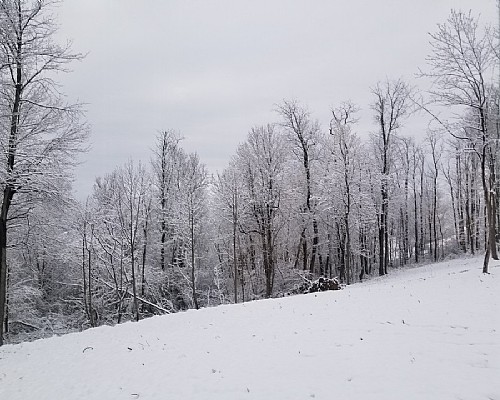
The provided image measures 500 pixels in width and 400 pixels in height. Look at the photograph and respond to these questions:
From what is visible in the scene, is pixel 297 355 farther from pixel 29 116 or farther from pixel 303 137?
pixel 303 137

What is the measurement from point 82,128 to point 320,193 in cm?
1934

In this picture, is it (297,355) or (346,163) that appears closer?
(297,355)

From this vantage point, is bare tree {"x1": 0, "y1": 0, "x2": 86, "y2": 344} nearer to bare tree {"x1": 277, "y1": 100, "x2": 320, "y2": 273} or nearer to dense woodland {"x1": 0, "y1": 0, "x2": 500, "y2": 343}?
dense woodland {"x1": 0, "y1": 0, "x2": 500, "y2": 343}

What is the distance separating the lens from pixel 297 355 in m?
7.86

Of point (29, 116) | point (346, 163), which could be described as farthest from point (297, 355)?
point (346, 163)

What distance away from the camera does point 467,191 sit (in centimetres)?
3650

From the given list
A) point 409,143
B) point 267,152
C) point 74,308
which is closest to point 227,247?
point 267,152

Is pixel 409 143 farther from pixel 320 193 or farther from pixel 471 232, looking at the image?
pixel 320 193

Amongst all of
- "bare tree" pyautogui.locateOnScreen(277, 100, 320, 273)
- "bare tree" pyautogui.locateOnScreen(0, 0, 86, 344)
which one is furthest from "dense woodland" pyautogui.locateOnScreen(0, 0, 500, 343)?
"bare tree" pyautogui.locateOnScreen(0, 0, 86, 344)

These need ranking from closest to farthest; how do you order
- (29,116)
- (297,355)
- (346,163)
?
(297,355)
(29,116)
(346,163)

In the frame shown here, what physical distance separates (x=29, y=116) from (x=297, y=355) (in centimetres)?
1245

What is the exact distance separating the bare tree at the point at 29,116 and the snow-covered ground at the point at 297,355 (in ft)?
16.7

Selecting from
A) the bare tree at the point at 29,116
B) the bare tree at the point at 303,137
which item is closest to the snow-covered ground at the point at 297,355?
the bare tree at the point at 29,116

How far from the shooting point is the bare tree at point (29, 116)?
1205cm
